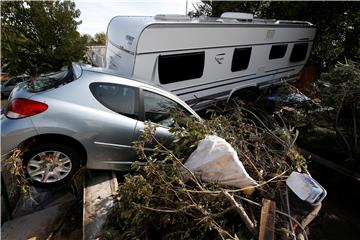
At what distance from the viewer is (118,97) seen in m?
3.71

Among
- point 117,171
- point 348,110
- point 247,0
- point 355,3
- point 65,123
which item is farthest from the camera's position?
point 247,0

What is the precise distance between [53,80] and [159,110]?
1512 mm

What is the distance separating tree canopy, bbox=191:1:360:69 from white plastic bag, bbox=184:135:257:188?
27.9ft

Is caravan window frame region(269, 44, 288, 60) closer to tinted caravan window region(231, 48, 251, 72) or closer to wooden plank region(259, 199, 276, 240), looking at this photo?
tinted caravan window region(231, 48, 251, 72)

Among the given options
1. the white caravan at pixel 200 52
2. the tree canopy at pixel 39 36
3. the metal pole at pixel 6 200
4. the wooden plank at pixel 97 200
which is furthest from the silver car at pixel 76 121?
the tree canopy at pixel 39 36

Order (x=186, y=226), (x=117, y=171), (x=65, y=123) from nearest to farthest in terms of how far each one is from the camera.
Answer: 1. (x=186, y=226)
2. (x=65, y=123)
3. (x=117, y=171)

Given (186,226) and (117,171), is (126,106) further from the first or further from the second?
(186,226)

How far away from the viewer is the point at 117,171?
12.8 ft

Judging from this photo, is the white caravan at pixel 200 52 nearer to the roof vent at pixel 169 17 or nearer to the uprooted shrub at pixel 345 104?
the roof vent at pixel 169 17

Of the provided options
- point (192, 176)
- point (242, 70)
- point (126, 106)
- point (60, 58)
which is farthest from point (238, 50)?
point (60, 58)

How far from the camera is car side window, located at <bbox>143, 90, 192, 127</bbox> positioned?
154 inches

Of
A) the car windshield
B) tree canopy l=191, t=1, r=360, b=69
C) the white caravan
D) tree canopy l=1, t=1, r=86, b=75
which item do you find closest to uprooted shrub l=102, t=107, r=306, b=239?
the car windshield

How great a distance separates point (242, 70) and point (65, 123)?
18.2ft

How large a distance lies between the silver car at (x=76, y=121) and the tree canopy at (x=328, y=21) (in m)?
8.49
